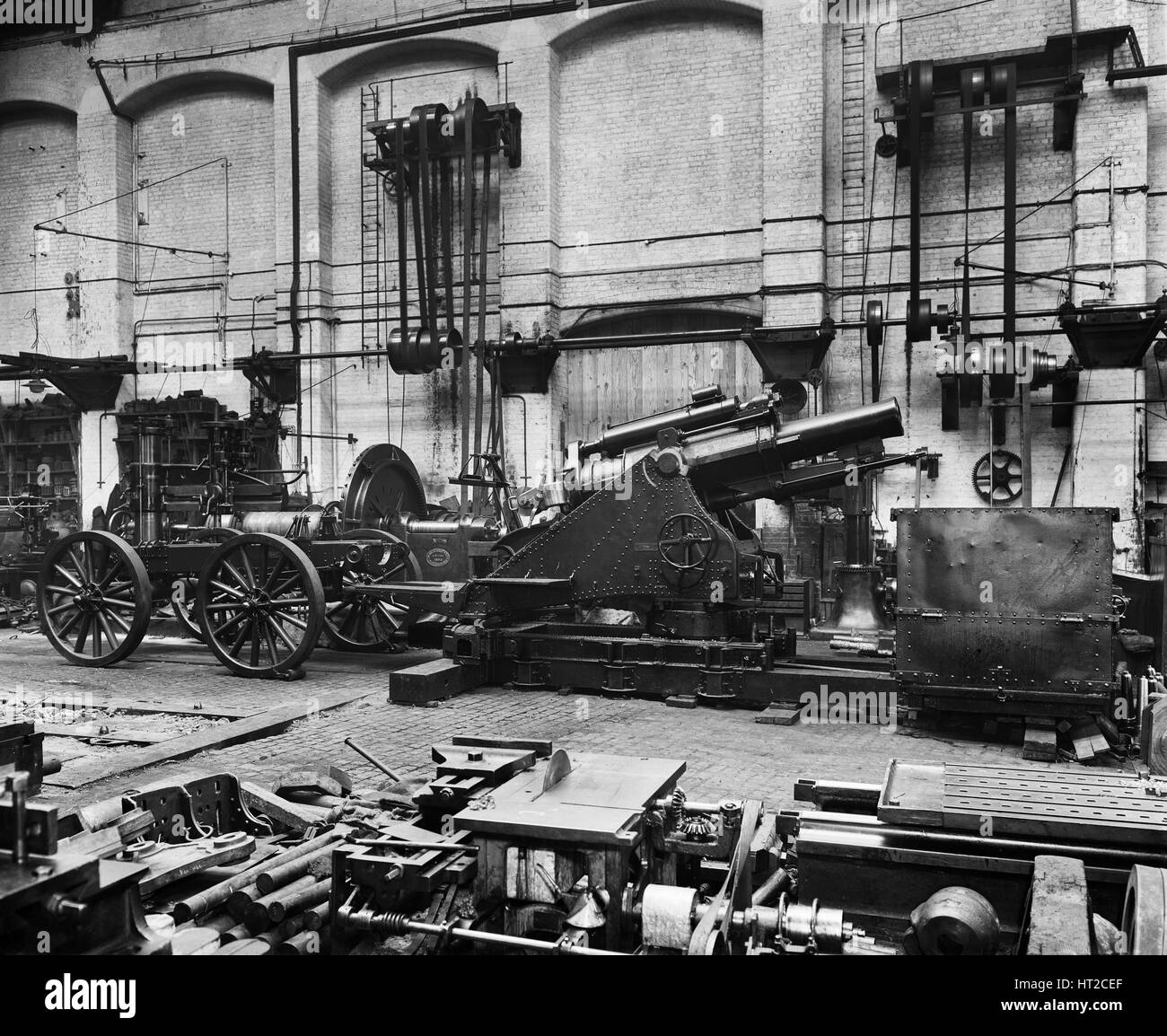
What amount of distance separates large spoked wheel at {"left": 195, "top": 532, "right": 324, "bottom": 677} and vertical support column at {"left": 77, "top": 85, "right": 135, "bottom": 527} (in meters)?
8.53

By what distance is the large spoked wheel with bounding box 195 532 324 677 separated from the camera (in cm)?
812

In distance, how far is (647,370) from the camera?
13516 mm

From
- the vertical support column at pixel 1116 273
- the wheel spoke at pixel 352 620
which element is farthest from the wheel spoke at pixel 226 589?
the vertical support column at pixel 1116 273

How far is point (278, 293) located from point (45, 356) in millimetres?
3618

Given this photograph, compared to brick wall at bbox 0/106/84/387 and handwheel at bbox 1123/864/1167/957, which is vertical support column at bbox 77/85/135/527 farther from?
handwheel at bbox 1123/864/1167/957

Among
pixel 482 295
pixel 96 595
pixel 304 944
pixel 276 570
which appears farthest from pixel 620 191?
pixel 304 944

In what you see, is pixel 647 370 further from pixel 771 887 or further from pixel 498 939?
pixel 498 939

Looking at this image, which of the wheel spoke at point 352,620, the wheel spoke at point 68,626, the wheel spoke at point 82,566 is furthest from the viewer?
the wheel spoke at point 352,620

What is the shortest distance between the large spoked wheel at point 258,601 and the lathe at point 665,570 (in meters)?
1.06

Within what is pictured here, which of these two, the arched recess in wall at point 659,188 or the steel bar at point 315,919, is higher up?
the arched recess in wall at point 659,188

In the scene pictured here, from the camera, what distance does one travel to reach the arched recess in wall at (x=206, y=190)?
604 inches

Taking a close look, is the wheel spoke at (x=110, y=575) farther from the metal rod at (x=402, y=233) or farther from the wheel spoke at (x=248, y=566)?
the metal rod at (x=402, y=233)
